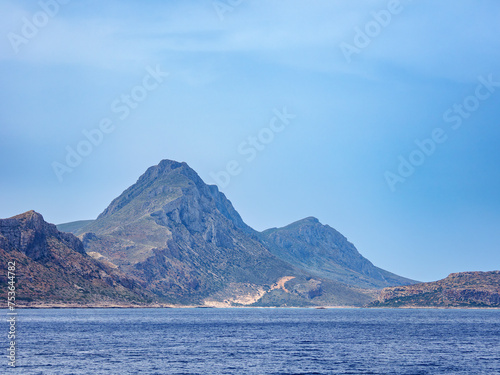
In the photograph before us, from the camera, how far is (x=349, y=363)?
321 feet

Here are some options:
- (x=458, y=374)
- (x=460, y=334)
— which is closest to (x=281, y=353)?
(x=458, y=374)

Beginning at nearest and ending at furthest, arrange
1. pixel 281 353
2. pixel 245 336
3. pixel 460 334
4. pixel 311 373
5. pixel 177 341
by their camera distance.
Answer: pixel 311 373 < pixel 281 353 < pixel 177 341 < pixel 245 336 < pixel 460 334

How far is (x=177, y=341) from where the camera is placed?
137m

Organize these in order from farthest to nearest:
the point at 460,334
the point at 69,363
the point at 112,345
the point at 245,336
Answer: the point at 460,334, the point at 245,336, the point at 112,345, the point at 69,363

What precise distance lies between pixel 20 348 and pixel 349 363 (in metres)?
62.6

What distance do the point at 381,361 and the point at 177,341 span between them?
5364 cm

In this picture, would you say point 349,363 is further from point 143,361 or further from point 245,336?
point 245,336

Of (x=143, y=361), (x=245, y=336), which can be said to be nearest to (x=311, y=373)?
(x=143, y=361)

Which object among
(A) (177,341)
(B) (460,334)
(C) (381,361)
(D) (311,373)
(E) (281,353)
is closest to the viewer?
(D) (311,373)

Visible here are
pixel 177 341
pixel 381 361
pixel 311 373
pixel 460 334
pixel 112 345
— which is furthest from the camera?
pixel 460 334

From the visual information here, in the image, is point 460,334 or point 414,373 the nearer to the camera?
point 414,373

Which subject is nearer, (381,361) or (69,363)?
(69,363)

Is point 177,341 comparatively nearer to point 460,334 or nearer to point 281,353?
point 281,353

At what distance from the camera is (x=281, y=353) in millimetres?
110625
